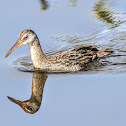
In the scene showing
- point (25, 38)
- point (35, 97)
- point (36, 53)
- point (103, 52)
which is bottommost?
point (35, 97)

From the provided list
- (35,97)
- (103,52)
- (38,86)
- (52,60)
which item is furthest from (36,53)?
(103,52)

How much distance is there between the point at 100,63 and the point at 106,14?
4162mm

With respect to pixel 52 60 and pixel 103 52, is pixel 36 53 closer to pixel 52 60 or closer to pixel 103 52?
pixel 52 60

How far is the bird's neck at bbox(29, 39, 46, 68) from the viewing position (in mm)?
14344

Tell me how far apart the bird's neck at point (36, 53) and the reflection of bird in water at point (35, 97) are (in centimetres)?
38

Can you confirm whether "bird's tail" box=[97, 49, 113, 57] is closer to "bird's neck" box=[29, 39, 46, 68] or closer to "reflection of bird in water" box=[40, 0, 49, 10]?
"bird's neck" box=[29, 39, 46, 68]

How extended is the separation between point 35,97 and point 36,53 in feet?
6.57

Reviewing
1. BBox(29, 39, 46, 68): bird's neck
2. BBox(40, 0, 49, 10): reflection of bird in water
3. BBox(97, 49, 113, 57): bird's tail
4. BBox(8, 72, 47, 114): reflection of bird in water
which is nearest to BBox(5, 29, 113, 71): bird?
BBox(29, 39, 46, 68): bird's neck

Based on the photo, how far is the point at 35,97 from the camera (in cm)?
1278

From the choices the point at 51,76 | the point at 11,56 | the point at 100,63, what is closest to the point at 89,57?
the point at 100,63

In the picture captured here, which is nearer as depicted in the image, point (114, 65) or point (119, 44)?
point (114, 65)

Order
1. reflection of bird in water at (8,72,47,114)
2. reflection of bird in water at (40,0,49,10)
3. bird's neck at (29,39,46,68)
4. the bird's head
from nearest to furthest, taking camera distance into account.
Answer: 1. reflection of bird in water at (8,72,47,114)
2. the bird's head
3. bird's neck at (29,39,46,68)
4. reflection of bird in water at (40,0,49,10)

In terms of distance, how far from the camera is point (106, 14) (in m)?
18.7

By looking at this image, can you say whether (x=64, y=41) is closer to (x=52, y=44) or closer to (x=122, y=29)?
(x=52, y=44)
